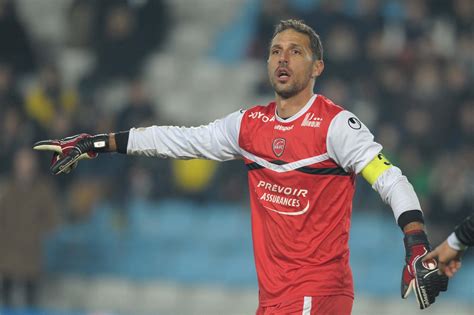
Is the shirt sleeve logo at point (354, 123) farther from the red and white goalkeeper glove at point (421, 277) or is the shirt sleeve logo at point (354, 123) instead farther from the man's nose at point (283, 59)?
the red and white goalkeeper glove at point (421, 277)

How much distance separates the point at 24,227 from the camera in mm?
11398

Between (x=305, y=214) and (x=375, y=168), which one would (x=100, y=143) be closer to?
(x=305, y=214)

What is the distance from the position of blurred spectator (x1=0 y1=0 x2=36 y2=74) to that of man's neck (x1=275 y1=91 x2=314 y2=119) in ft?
28.7

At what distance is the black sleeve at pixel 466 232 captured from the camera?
4.62 meters

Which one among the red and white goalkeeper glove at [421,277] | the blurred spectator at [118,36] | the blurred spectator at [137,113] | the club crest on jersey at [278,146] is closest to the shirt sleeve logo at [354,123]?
the club crest on jersey at [278,146]

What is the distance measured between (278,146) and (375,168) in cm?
58

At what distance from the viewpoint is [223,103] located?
1400 centimetres

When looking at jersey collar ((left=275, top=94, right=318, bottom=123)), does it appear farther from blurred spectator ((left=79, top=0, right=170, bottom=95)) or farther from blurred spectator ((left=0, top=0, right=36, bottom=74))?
blurred spectator ((left=0, top=0, right=36, bottom=74))

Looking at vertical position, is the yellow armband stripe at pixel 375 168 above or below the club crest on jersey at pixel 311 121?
below

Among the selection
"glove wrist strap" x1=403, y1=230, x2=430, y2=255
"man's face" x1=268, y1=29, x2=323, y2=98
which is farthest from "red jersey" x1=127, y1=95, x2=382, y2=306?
"glove wrist strap" x1=403, y1=230, x2=430, y2=255

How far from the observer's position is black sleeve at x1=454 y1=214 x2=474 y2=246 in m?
4.62

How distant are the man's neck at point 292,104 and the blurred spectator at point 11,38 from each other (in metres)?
8.74

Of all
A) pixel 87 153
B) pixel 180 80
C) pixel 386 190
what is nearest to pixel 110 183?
pixel 180 80

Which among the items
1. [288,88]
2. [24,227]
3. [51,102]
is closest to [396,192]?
[288,88]
